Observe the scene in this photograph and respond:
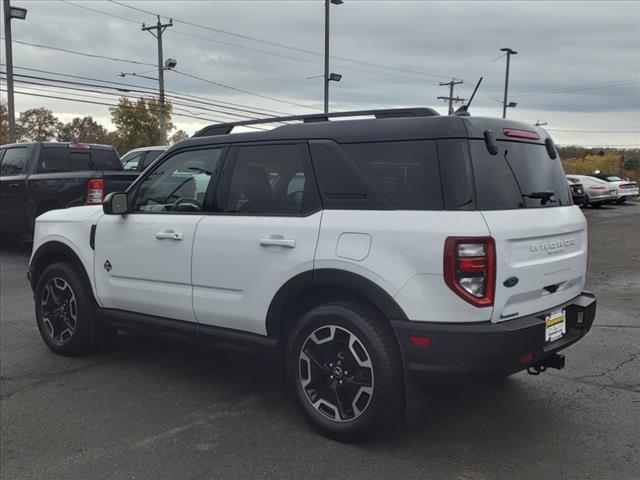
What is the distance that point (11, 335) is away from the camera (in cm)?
582

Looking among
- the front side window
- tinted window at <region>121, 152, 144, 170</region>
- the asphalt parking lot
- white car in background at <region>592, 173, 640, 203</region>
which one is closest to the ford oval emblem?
the asphalt parking lot

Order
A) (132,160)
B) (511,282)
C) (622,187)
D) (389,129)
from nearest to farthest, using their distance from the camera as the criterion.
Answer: (511,282) → (389,129) → (132,160) → (622,187)

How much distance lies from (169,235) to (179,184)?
0.46 meters

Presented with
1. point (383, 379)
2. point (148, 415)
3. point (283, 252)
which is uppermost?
point (283, 252)

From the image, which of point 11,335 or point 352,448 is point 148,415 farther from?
point 11,335

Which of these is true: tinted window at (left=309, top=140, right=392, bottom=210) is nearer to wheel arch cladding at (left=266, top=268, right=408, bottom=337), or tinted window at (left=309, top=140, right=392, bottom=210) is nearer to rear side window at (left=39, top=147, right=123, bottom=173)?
wheel arch cladding at (left=266, top=268, right=408, bottom=337)

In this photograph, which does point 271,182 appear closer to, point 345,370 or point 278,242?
point 278,242

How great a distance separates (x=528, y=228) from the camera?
10.7 feet

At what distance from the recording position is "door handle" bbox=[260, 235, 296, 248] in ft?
11.8

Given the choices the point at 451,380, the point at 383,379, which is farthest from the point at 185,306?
the point at 451,380

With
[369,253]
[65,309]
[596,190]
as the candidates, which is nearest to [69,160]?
[65,309]

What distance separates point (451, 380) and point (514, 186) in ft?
3.78

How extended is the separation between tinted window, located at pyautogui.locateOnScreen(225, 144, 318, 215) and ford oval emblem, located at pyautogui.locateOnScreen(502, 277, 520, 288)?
3.87ft

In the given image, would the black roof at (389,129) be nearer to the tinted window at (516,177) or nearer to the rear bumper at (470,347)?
the tinted window at (516,177)
